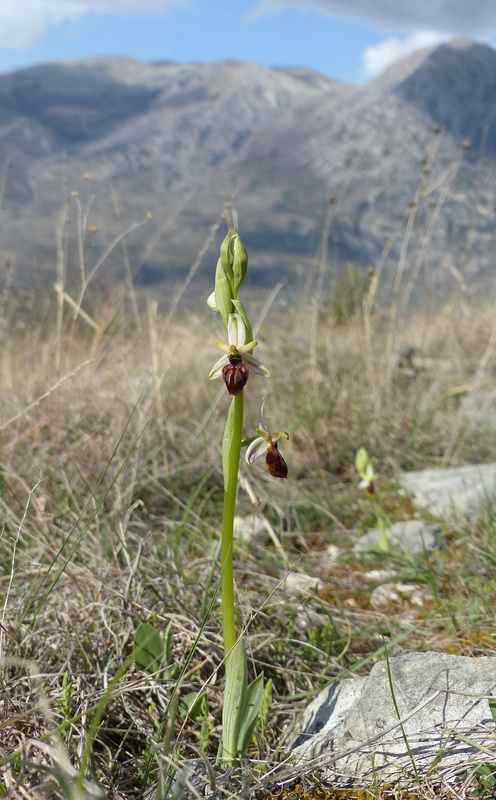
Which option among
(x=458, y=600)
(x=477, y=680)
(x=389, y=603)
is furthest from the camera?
(x=389, y=603)

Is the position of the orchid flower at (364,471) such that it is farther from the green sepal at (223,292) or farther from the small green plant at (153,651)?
the green sepal at (223,292)

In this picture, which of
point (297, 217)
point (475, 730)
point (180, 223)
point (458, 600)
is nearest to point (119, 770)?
point (475, 730)

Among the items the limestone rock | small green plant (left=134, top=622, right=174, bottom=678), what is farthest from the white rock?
small green plant (left=134, top=622, right=174, bottom=678)

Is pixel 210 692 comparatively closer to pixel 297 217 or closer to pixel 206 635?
pixel 206 635

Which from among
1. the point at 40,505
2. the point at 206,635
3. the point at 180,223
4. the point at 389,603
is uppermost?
the point at 180,223

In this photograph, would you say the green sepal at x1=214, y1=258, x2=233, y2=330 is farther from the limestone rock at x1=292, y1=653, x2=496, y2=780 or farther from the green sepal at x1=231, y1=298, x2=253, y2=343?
the limestone rock at x1=292, y1=653, x2=496, y2=780

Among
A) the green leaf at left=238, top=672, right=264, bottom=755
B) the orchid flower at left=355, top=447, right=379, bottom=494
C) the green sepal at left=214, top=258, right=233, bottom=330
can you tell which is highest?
the green sepal at left=214, top=258, right=233, bottom=330

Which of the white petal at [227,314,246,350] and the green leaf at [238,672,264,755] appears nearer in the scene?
the white petal at [227,314,246,350]

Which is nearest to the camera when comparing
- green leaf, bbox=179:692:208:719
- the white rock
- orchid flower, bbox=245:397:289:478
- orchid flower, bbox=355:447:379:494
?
orchid flower, bbox=245:397:289:478
